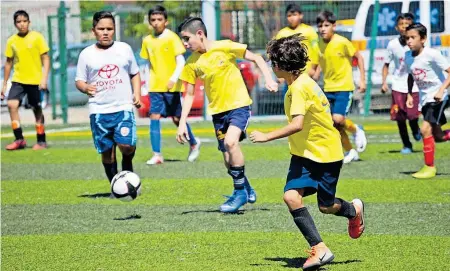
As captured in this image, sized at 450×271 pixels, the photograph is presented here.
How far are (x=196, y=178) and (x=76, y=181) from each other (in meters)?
1.56

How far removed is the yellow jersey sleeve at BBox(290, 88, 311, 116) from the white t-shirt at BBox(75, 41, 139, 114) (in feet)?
12.4

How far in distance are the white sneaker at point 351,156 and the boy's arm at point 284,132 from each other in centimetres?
685

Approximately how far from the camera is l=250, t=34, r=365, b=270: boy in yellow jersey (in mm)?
7215

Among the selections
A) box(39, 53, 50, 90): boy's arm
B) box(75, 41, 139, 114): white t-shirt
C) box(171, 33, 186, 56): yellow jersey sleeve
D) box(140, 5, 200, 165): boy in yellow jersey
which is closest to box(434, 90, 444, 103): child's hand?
box(75, 41, 139, 114): white t-shirt

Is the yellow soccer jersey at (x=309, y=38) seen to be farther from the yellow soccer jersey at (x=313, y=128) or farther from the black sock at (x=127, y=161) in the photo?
the yellow soccer jersey at (x=313, y=128)

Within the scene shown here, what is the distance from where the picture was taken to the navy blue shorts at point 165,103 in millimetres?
14859

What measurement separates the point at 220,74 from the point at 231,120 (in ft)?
1.68

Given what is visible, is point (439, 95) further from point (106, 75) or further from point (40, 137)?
point (40, 137)

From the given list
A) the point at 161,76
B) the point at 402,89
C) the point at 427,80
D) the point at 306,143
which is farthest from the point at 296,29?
the point at 306,143

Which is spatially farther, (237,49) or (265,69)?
(237,49)

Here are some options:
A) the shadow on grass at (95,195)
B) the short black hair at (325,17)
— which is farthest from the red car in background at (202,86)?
the shadow on grass at (95,195)

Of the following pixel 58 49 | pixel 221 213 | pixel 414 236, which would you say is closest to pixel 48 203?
pixel 221 213

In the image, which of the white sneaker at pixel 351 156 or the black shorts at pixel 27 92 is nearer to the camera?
the white sneaker at pixel 351 156

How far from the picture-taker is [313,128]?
734 centimetres
